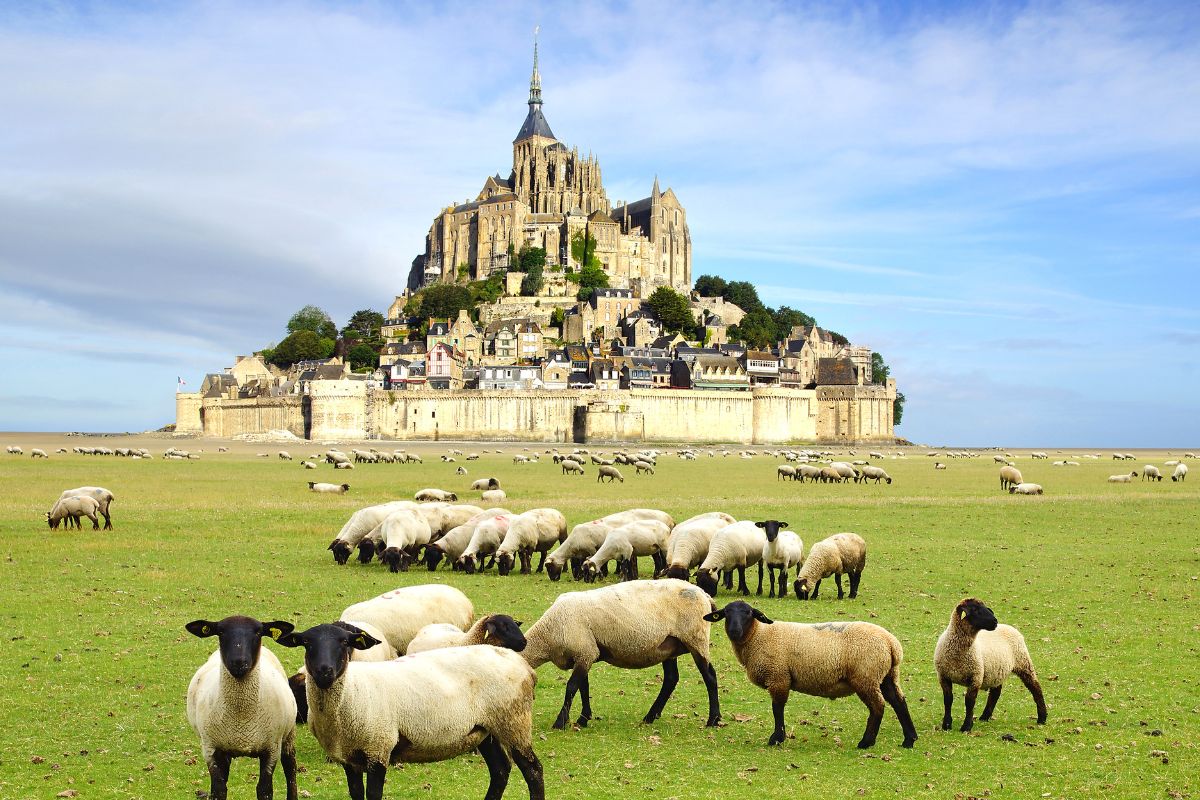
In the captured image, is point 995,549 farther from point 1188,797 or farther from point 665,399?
point 665,399

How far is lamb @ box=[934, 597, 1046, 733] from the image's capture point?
9.97 m

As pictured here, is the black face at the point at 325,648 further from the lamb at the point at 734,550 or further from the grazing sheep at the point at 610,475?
the grazing sheep at the point at 610,475

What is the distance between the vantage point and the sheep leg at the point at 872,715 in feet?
31.2

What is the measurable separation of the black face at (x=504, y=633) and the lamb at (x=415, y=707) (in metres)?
0.45

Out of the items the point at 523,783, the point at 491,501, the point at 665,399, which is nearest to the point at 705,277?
the point at 665,399

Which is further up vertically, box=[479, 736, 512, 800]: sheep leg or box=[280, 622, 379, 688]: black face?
box=[280, 622, 379, 688]: black face

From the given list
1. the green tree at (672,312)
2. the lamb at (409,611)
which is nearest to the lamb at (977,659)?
the lamb at (409,611)

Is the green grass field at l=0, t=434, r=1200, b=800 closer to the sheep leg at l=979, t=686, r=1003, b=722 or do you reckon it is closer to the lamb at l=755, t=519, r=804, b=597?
the sheep leg at l=979, t=686, r=1003, b=722

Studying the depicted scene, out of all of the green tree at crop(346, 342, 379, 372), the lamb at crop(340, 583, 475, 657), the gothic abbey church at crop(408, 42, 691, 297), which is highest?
the gothic abbey church at crop(408, 42, 691, 297)

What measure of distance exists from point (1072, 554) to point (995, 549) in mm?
1561

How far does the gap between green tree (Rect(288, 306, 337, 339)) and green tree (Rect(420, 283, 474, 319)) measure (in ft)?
67.6

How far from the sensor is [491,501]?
3078 cm

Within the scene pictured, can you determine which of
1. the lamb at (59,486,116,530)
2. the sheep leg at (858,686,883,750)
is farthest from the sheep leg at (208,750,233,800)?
the lamb at (59,486,116,530)

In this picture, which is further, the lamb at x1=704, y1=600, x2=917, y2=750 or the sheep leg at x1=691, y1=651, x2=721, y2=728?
the sheep leg at x1=691, y1=651, x2=721, y2=728
